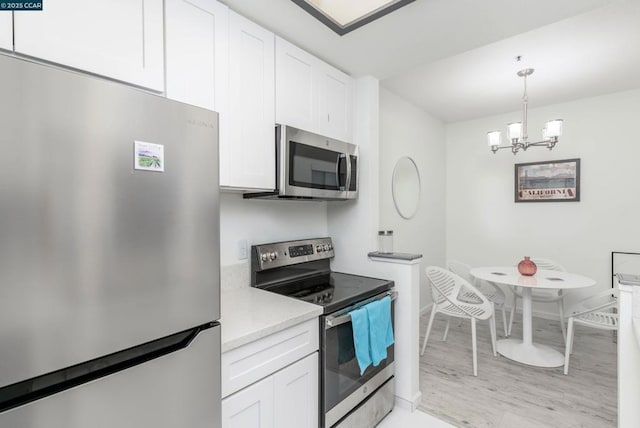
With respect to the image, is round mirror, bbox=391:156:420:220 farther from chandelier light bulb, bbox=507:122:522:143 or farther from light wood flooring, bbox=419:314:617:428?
light wood flooring, bbox=419:314:617:428

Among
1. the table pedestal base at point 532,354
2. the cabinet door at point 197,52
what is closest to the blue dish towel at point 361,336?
the cabinet door at point 197,52

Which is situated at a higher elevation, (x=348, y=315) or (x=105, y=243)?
(x=105, y=243)

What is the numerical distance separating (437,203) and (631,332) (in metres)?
2.94

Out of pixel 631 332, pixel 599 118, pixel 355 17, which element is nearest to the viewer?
pixel 631 332

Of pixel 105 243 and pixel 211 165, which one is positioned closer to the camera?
pixel 105 243

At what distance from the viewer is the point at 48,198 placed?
2.29 feet

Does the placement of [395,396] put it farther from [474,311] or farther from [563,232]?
[563,232]

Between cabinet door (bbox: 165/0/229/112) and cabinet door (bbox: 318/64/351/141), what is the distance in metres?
0.71

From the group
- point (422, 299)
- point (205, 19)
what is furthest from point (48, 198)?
point (422, 299)

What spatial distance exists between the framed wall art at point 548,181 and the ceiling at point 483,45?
0.73m

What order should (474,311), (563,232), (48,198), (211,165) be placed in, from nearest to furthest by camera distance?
(48,198) → (211,165) → (474,311) → (563,232)

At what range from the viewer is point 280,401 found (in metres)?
1.32

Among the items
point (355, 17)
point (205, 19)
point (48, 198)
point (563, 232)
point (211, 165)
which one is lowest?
point (563, 232)

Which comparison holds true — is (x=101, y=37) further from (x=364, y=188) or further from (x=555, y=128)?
(x=555, y=128)
